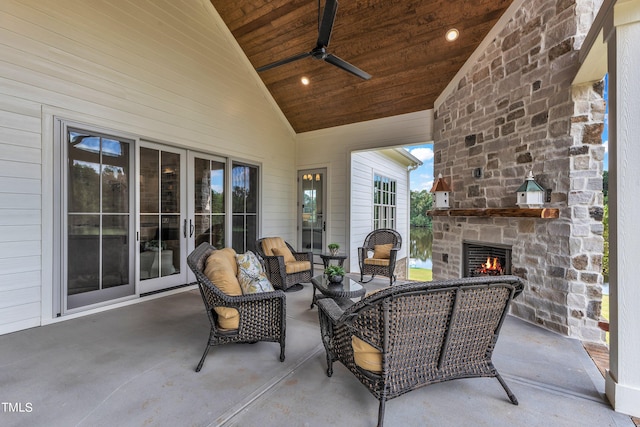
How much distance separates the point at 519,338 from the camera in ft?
9.87

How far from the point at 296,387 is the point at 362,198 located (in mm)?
5247

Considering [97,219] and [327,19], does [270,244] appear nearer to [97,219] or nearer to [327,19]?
[97,219]

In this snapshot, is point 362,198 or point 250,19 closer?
point 250,19

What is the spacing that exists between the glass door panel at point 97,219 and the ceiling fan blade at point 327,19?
9.93 ft

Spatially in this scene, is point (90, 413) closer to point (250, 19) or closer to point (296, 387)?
point (296, 387)

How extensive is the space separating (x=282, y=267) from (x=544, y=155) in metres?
3.68

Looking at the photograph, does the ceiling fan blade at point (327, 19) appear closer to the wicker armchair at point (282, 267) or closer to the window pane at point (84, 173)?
the wicker armchair at point (282, 267)

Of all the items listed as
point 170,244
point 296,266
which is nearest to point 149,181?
point 170,244

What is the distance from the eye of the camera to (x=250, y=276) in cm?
286

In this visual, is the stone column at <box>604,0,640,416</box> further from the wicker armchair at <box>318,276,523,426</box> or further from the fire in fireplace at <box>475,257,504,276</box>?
the fire in fireplace at <box>475,257,504,276</box>

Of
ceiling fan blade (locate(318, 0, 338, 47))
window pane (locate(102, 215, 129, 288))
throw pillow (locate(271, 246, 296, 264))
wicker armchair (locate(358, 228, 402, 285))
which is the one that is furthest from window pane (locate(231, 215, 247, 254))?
ceiling fan blade (locate(318, 0, 338, 47))

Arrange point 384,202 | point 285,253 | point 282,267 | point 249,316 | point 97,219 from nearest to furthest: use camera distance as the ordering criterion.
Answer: point 249,316 → point 97,219 → point 282,267 → point 285,253 → point 384,202

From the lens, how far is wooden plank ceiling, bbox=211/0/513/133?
416 centimetres

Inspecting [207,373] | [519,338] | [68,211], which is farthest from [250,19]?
[519,338]
